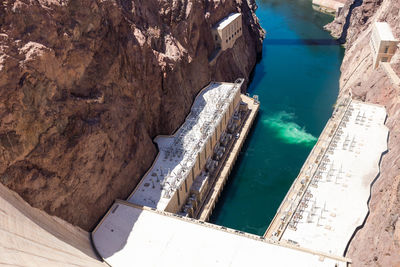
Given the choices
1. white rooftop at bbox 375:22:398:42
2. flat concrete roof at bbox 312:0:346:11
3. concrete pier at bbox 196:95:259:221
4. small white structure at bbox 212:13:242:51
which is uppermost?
white rooftop at bbox 375:22:398:42

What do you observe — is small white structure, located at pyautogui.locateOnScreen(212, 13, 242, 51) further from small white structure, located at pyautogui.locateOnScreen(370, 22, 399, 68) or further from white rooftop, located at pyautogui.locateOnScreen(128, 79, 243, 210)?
small white structure, located at pyautogui.locateOnScreen(370, 22, 399, 68)

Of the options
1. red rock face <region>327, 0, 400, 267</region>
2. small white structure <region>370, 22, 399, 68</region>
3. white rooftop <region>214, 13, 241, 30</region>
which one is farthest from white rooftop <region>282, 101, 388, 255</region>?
white rooftop <region>214, 13, 241, 30</region>

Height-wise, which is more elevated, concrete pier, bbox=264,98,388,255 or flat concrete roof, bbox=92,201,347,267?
concrete pier, bbox=264,98,388,255

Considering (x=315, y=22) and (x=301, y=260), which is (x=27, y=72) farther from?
(x=315, y=22)

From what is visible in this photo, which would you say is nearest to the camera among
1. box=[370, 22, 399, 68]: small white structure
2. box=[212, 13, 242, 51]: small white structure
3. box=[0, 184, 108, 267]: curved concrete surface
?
box=[0, 184, 108, 267]: curved concrete surface

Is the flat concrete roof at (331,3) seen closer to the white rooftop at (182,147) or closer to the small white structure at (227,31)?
the small white structure at (227,31)

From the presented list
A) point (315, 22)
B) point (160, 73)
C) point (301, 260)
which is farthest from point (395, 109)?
point (315, 22)

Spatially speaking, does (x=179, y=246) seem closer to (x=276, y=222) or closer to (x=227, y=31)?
(x=276, y=222)

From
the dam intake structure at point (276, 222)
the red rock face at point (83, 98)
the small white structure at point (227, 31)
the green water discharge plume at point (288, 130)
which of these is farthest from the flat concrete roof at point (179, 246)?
the small white structure at point (227, 31)
